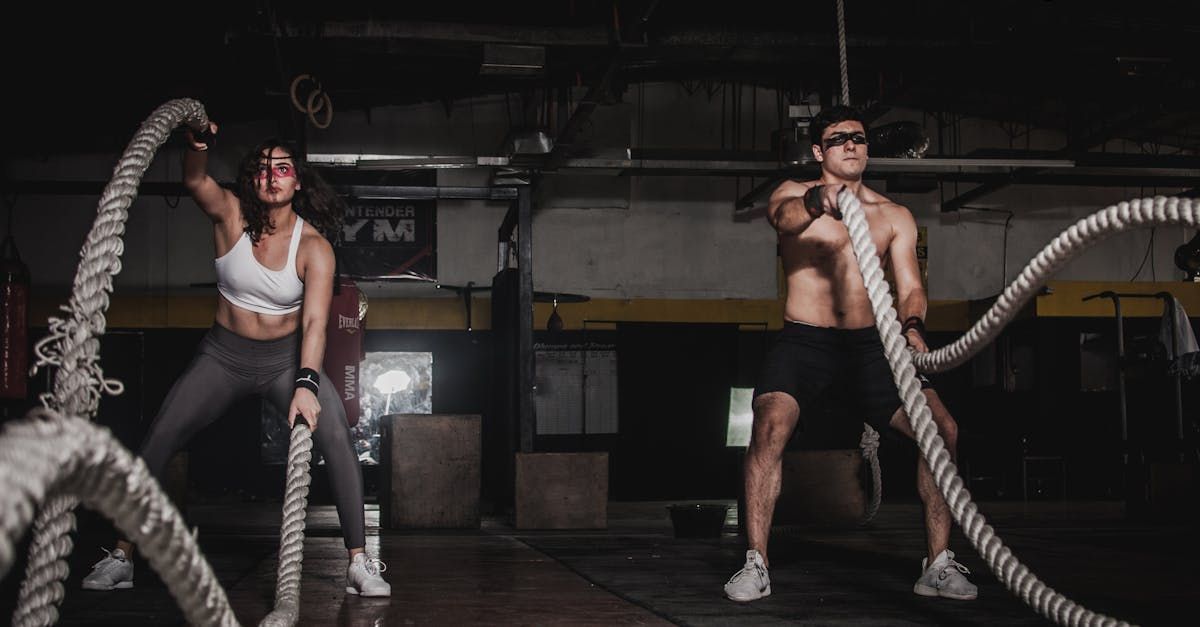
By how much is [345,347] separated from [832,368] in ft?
11.6

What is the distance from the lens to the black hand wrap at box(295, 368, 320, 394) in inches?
114

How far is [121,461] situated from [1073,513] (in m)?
8.66

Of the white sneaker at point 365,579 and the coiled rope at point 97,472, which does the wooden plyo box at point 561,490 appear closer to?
the white sneaker at point 365,579

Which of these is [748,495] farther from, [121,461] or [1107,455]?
[1107,455]

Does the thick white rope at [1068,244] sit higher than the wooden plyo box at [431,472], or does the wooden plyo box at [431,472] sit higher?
the thick white rope at [1068,244]

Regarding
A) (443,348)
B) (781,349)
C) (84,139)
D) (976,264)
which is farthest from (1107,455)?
(84,139)

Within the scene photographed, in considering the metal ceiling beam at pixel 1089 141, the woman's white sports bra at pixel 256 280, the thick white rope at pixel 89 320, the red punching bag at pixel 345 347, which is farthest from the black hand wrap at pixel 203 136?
the metal ceiling beam at pixel 1089 141

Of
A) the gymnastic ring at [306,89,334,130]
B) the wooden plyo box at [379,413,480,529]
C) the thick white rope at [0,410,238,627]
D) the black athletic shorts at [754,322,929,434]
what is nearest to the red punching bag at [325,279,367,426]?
the wooden plyo box at [379,413,480,529]

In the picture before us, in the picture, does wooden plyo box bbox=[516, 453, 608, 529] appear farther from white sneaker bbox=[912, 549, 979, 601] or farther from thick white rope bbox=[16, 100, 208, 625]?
thick white rope bbox=[16, 100, 208, 625]

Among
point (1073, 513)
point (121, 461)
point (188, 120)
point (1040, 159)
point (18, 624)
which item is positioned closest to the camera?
point (121, 461)

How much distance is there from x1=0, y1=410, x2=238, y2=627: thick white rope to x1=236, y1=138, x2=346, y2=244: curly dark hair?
1.94 m

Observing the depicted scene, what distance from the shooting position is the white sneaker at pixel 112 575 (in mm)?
3215

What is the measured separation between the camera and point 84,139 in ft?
33.4

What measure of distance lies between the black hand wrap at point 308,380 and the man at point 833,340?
1.31 meters
